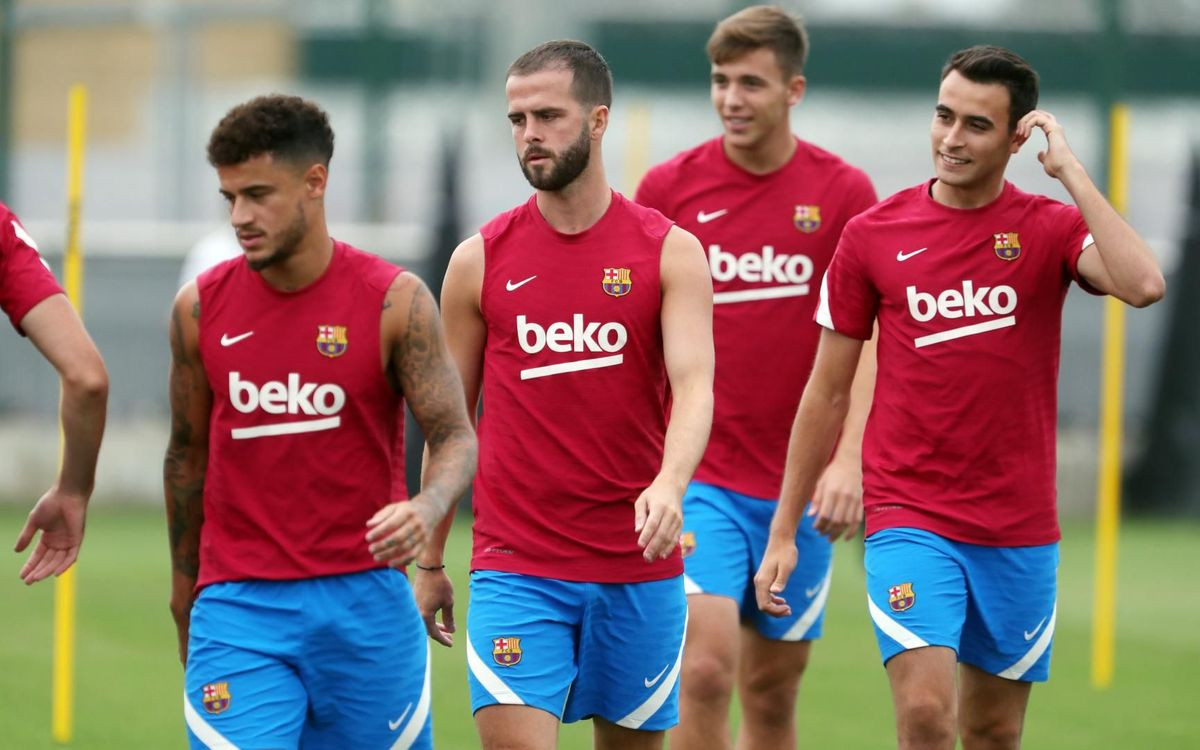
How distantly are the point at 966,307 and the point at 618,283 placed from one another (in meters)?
1.21

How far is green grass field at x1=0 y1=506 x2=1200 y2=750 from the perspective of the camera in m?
9.81

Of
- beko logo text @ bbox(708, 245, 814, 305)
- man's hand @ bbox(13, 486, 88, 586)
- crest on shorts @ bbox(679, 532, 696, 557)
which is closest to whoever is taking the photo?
man's hand @ bbox(13, 486, 88, 586)

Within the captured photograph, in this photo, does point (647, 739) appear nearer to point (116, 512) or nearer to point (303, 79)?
point (116, 512)

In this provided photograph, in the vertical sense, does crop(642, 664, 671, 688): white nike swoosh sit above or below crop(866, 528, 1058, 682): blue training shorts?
below

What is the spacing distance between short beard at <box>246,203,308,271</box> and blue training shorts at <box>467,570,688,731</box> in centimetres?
135

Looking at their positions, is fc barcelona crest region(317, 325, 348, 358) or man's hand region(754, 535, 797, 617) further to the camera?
man's hand region(754, 535, 797, 617)

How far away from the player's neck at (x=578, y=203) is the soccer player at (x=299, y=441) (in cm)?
89

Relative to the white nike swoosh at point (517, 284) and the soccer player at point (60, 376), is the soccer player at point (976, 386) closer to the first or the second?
the white nike swoosh at point (517, 284)

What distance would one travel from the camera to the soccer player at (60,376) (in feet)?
18.9

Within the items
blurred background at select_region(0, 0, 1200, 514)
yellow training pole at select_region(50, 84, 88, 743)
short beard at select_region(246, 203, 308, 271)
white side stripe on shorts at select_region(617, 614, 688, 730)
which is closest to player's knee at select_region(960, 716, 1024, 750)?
white side stripe on shorts at select_region(617, 614, 688, 730)

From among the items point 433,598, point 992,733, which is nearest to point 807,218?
point 992,733

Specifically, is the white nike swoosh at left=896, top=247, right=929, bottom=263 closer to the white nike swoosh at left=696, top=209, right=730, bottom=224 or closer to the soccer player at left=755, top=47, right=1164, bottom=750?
the soccer player at left=755, top=47, right=1164, bottom=750

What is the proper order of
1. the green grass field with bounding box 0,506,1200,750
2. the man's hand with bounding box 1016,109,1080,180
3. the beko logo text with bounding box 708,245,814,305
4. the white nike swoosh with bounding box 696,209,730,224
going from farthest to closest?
the green grass field with bounding box 0,506,1200,750, the white nike swoosh with bounding box 696,209,730,224, the beko logo text with bounding box 708,245,814,305, the man's hand with bounding box 1016,109,1080,180

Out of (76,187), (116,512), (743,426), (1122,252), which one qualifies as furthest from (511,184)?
(1122,252)
